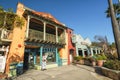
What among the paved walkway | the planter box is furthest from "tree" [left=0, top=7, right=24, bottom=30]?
the planter box

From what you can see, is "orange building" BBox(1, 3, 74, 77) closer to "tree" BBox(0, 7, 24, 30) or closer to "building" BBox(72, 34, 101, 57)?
"tree" BBox(0, 7, 24, 30)

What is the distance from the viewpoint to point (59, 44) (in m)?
16.3

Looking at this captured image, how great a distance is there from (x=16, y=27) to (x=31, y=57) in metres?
5.67

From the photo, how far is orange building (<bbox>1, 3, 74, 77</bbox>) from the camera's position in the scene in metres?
10.7

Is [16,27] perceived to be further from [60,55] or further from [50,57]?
[60,55]

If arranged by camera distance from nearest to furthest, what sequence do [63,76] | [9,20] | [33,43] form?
1. [63,76]
2. [9,20]
3. [33,43]

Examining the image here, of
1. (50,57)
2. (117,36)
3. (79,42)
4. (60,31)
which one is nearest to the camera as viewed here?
(117,36)

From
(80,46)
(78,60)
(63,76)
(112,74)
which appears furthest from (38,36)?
(80,46)

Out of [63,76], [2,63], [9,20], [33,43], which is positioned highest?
[9,20]

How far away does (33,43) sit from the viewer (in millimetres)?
12484

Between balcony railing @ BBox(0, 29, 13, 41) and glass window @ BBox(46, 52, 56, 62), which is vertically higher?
balcony railing @ BBox(0, 29, 13, 41)

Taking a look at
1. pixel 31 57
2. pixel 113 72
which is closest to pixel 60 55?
pixel 31 57

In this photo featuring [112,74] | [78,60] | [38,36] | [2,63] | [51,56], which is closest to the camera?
[112,74]

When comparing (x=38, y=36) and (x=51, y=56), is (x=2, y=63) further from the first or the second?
(x=51, y=56)
